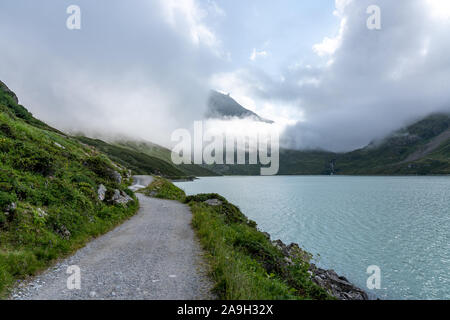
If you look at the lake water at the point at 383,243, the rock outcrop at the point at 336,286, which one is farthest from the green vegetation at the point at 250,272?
the lake water at the point at 383,243

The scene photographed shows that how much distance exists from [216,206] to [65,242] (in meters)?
17.2

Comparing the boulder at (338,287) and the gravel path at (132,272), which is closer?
the gravel path at (132,272)

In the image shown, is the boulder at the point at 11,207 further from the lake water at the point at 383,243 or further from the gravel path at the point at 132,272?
the lake water at the point at 383,243

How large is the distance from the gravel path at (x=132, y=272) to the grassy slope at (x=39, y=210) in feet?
2.82

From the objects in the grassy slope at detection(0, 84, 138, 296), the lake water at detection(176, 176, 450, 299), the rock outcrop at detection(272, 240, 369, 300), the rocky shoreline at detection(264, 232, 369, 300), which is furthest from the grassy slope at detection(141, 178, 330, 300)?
the lake water at detection(176, 176, 450, 299)

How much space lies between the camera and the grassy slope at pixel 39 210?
361 inches

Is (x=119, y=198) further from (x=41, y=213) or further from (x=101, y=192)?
(x=41, y=213)

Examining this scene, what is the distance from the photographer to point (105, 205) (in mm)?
18969

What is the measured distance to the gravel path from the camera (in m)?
7.24

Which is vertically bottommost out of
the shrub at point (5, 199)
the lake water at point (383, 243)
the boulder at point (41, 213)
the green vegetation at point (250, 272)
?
the lake water at point (383, 243)

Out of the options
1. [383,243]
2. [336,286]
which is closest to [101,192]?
[336,286]

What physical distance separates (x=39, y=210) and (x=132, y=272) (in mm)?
7435

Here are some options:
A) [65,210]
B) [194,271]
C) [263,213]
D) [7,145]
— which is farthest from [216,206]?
[263,213]

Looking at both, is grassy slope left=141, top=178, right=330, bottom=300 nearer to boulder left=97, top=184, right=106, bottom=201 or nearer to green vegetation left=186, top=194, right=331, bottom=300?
green vegetation left=186, top=194, right=331, bottom=300
